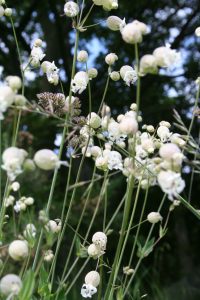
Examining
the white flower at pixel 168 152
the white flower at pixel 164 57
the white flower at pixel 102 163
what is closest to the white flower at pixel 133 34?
the white flower at pixel 164 57

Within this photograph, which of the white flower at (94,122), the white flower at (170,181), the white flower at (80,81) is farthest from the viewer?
the white flower at (80,81)

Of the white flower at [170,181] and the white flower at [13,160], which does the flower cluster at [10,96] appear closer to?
the white flower at [13,160]

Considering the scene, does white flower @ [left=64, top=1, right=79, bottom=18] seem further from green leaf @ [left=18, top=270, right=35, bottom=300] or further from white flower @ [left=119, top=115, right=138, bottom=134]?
green leaf @ [left=18, top=270, right=35, bottom=300]

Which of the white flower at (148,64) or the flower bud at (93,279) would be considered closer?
the white flower at (148,64)

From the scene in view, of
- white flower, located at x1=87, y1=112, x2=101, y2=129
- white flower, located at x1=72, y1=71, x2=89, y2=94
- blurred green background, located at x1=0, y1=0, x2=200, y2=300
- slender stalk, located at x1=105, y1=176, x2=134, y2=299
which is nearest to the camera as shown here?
slender stalk, located at x1=105, y1=176, x2=134, y2=299

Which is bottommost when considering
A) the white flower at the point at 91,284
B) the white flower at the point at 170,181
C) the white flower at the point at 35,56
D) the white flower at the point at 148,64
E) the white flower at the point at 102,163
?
the white flower at the point at 91,284

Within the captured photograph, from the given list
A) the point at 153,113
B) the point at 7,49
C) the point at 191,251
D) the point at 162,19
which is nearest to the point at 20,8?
the point at 7,49

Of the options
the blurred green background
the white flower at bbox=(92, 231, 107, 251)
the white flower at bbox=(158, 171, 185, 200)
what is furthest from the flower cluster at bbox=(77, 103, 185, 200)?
the blurred green background

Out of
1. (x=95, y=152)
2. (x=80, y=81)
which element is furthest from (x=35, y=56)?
(x=95, y=152)

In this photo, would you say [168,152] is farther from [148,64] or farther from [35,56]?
[35,56]

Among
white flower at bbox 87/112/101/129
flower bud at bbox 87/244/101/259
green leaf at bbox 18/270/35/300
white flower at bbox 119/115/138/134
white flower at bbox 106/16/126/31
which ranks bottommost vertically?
green leaf at bbox 18/270/35/300

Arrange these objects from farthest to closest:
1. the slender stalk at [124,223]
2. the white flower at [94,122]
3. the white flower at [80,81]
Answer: the white flower at [80,81] < the white flower at [94,122] < the slender stalk at [124,223]
